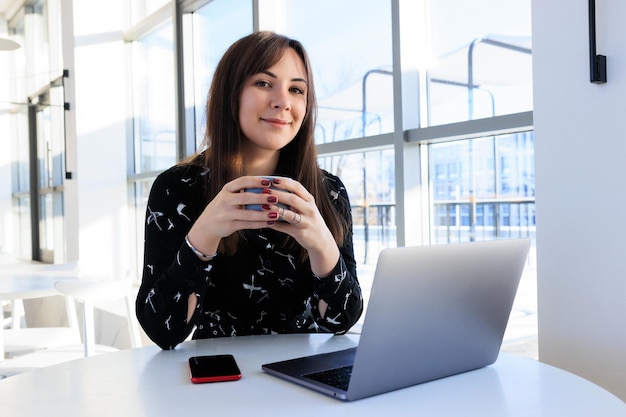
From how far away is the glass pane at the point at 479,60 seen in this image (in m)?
1.79

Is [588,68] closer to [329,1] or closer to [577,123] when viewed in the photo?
[577,123]

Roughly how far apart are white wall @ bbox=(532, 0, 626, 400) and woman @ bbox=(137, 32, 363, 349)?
488 mm

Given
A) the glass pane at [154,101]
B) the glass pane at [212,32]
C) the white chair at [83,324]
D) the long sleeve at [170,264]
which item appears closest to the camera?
the long sleeve at [170,264]

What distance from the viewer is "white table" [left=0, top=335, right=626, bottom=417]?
80 centimetres

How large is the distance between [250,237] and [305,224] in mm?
399

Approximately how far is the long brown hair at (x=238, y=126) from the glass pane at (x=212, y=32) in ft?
6.41

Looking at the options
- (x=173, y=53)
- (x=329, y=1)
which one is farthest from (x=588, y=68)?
(x=173, y=53)

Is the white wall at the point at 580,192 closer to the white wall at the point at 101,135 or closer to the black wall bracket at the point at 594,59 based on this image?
the black wall bracket at the point at 594,59

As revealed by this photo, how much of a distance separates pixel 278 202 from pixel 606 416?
58cm

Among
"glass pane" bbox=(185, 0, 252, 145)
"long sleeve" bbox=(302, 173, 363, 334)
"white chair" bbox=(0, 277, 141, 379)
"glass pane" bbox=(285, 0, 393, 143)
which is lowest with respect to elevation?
"white chair" bbox=(0, 277, 141, 379)

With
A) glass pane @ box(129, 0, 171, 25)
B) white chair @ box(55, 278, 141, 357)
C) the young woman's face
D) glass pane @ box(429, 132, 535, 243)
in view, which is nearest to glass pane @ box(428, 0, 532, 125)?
glass pane @ box(429, 132, 535, 243)

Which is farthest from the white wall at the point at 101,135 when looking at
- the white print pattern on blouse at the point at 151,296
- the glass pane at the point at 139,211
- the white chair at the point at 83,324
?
the white print pattern on blouse at the point at 151,296

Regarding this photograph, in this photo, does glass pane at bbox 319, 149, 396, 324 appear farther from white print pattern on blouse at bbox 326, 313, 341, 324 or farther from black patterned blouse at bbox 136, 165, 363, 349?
white print pattern on blouse at bbox 326, 313, 341, 324

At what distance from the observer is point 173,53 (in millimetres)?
3916
